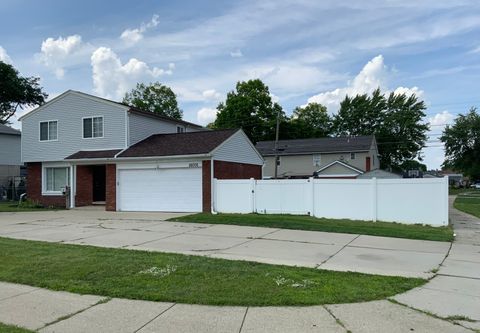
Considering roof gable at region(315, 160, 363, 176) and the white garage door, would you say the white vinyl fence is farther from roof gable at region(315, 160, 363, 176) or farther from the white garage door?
roof gable at region(315, 160, 363, 176)

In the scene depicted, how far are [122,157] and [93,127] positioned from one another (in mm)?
3895

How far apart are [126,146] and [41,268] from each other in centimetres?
1554

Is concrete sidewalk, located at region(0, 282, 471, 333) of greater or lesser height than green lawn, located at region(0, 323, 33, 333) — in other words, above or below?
Answer: below

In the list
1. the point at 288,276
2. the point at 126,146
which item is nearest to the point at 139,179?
the point at 126,146

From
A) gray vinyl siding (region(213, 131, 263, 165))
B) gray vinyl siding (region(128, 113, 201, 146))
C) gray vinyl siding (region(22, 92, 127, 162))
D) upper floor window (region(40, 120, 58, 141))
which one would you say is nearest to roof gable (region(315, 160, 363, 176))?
gray vinyl siding (region(213, 131, 263, 165))

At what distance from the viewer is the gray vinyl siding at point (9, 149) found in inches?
1414

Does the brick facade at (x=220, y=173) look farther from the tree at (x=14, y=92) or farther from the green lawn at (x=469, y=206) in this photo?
the tree at (x=14, y=92)

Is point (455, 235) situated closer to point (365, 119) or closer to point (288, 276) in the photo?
point (288, 276)

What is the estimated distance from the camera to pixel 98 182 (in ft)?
82.7

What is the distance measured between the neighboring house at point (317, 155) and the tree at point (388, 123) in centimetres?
1629

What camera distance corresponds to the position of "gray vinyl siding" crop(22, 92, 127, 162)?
76.0 feet

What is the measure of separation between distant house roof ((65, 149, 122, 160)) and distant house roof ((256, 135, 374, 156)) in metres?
28.6

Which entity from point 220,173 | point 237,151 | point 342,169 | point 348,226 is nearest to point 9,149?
point 237,151

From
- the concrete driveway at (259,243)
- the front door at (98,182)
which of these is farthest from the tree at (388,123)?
the concrete driveway at (259,243)
